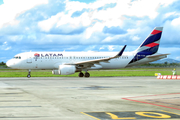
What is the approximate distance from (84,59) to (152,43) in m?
12.8

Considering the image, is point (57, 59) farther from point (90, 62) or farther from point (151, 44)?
point (151, 44)

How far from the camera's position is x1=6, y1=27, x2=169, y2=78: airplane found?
4165 centimetres

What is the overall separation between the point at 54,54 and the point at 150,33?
57.9 ft

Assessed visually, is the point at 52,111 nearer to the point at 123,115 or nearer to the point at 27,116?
the point at 27,116

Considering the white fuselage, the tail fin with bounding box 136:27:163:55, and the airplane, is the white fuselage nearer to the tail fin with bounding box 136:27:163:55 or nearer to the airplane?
the airplane

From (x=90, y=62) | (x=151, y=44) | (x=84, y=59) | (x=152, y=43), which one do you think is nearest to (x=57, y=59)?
(x=84, y=59)

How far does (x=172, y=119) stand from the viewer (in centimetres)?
892

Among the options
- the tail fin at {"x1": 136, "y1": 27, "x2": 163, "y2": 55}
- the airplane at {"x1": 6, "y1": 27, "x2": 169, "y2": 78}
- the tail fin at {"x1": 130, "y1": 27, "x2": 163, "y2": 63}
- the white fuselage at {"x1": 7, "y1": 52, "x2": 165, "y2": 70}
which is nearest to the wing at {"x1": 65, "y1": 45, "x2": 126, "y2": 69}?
the airplane at {"x1": 6, "y1": 27, "x2": 169, "y2": 78}

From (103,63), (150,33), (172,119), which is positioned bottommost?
(172,119)

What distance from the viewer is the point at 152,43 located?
1870 inches

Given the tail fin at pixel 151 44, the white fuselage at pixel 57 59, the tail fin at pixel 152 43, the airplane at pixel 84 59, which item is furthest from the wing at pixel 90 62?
the tail fin at pixel 152 43

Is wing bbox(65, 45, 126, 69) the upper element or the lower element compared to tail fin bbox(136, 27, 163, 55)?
lower

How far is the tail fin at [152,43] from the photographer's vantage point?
47156 mm

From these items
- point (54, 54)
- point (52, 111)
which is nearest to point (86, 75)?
point (54, 54)
